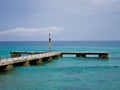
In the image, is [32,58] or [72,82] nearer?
[72,82]

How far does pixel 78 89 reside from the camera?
28328 mm

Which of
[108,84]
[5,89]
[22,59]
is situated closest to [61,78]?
[108,84]

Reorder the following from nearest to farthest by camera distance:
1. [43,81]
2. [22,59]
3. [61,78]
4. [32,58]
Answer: [43,81] < [61,78] < [22,59] < [32,58]

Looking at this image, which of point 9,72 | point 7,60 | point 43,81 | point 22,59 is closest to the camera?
point 43,81

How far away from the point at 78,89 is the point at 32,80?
7.03 metres

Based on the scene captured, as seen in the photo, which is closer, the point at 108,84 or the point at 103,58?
the point at 108,84

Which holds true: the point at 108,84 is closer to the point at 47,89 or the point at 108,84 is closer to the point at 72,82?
the point at 72,82

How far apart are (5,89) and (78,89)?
6.86 m

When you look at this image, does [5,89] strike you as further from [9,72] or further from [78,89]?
[9,72]

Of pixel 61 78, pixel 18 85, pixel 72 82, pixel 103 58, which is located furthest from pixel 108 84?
pixel 103 58

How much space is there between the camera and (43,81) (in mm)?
33000

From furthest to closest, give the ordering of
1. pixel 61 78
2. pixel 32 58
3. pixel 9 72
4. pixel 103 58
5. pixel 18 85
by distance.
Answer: pixel 103 58 → pixel 32 58 → pixel 9 72 → pixel 61 78 → pixel 18 85

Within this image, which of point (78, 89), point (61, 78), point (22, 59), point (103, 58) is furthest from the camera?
point (103, 58)

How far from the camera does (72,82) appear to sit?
1264 inches
